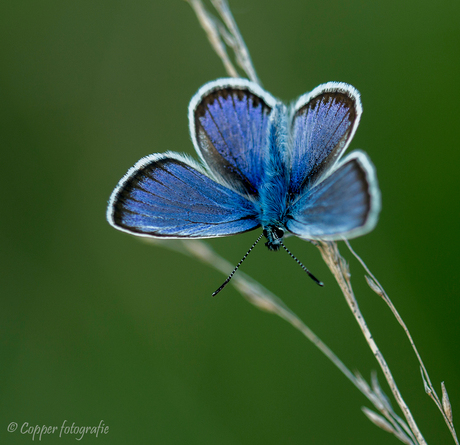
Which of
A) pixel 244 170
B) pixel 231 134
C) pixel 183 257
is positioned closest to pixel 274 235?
pixel 244 170

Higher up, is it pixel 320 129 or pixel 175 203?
pixel 320 129

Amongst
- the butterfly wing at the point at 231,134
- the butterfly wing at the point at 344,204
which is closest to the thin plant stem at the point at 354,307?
the butterfly wing at the point at 344,204

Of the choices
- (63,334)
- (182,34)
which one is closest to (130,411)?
(63,334)

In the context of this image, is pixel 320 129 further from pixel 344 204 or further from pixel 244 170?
pixel 344 204

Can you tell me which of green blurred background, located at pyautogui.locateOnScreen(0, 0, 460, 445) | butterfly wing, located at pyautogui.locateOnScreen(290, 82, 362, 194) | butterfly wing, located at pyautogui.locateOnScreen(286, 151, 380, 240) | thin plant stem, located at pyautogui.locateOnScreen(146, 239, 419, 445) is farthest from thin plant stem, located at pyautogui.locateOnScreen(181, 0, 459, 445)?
green blurred background, located at pyautogui.locateOnScreen(0, 0, 460, 445)

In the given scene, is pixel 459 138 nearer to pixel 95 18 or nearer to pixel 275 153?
pixel 275 153

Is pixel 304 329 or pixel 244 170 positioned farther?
pixel 244 170

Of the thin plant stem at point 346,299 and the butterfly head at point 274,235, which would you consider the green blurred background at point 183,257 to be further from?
the butterfly head at point 274,235
